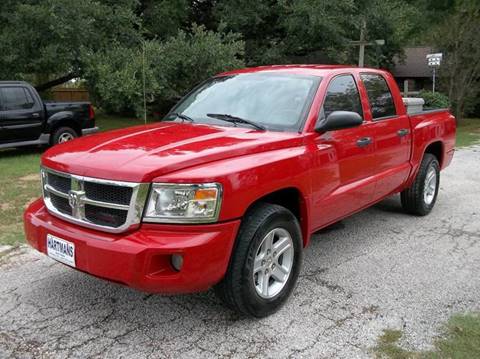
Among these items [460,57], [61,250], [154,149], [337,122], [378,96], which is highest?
[460,57]

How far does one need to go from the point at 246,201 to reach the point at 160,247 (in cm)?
65

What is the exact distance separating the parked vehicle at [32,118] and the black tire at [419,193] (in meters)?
8.53

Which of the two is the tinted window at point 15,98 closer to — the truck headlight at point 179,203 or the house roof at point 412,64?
the truck headlight at point 179,203

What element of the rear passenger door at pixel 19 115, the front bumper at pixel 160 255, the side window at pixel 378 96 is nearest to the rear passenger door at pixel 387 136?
the side window at pixel 378 96

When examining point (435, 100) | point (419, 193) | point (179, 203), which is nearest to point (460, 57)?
point (435, 100)

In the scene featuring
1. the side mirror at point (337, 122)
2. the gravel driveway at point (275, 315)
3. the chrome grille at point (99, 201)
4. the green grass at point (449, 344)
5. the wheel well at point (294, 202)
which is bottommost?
the green grass at point (449, 344)

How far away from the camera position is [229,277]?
3328mm

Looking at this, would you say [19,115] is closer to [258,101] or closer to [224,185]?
[258,101]

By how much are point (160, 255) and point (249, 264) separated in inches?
24.9

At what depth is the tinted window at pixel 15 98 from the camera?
36.6ft

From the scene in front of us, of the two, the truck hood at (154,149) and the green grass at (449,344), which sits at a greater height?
the truck hood at (154,149)

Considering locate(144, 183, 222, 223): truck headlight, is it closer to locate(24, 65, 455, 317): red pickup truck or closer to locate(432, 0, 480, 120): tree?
locate(24, 65, 455, 317): red pickup truck

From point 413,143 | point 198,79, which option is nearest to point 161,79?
point 198,79

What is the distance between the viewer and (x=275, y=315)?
3691mm
